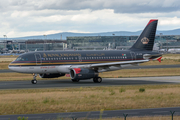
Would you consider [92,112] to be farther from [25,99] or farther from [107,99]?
[25,99]

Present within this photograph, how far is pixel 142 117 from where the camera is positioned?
19953mm

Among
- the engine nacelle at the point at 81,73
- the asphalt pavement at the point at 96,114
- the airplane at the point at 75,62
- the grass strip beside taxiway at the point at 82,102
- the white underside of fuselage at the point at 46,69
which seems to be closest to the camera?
the asphalt pavement at the point at 96,114

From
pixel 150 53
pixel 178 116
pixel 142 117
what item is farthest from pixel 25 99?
pixel 150 53

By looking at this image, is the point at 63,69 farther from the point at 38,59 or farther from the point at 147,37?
the point at 147,37

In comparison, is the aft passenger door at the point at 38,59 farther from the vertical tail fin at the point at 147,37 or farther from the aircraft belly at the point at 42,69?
the vertical tail fin at the point at 147,37

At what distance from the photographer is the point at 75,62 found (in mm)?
47031

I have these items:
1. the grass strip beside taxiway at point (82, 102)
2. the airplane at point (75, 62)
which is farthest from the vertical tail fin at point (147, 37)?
the grass strip beside taxiway at point (82, 102)

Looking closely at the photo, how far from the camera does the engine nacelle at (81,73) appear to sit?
141 ft

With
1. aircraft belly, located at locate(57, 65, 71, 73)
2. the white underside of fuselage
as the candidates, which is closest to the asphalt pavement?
the white underside of fuselage

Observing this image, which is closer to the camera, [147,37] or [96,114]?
[96,114]

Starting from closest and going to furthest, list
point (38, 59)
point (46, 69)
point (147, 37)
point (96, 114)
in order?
1. point (96, 114)
2. point (38, 59)
3. point (46, 69)
4. point (147, 37)

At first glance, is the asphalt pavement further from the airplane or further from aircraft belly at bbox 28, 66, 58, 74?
aircraft belly at bbox 28, 66, 58, 74

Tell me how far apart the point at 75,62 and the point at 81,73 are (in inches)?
172

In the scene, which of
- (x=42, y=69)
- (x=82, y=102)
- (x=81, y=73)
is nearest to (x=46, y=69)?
(x=42, y=69)
